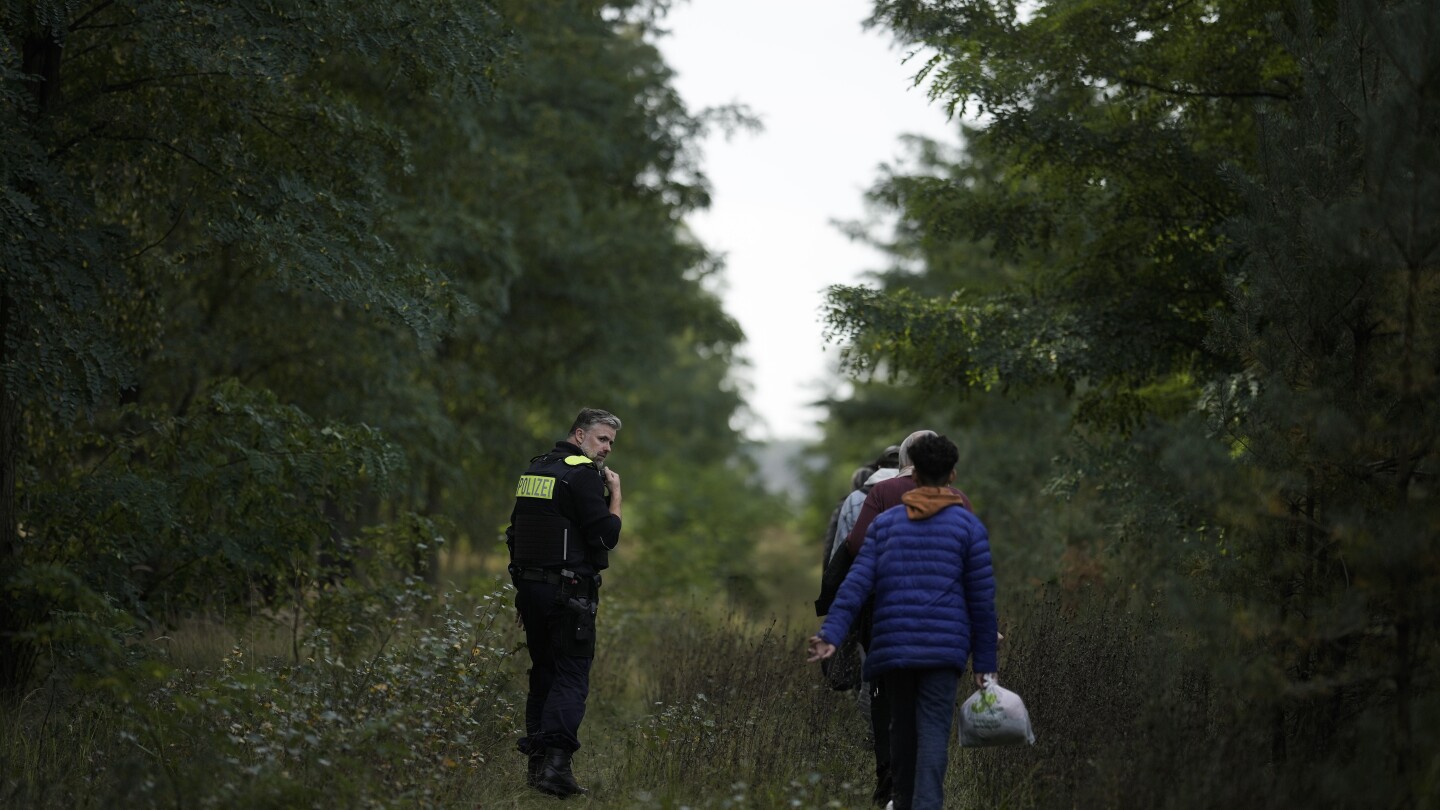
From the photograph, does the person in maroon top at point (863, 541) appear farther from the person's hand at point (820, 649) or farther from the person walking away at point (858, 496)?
the person's hand at point (820, 649)

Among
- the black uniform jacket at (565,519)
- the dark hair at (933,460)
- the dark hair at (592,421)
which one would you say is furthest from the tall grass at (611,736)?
the dark hair at (592,421)

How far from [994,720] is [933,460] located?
3.78 feet

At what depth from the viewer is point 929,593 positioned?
596 centimetres

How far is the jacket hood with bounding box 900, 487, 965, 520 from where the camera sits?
6.04m

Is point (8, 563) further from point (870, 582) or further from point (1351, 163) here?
point (1351, 163)

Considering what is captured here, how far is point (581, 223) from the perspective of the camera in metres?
18.8

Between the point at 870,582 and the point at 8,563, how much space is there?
5434 mm

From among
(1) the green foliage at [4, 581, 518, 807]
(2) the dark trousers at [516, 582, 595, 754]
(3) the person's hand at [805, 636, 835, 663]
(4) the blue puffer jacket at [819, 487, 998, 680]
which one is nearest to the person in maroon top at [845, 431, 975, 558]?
(4) the blue puffer jacket at [819, 487, 998, 680]

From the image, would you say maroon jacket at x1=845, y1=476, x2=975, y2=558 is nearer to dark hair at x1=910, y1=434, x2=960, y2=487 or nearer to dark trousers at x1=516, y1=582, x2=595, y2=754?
dark hair at x1=910, y1=434, x2=960, y2=487

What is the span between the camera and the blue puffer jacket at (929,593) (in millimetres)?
5949

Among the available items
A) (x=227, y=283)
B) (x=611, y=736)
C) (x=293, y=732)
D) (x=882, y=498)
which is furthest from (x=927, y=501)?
(x=227, y=283)

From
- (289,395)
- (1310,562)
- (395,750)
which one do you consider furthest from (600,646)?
(1310,562)

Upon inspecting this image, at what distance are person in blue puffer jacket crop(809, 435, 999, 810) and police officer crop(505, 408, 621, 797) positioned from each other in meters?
1.68

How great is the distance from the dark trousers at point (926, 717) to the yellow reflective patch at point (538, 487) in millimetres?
2101
